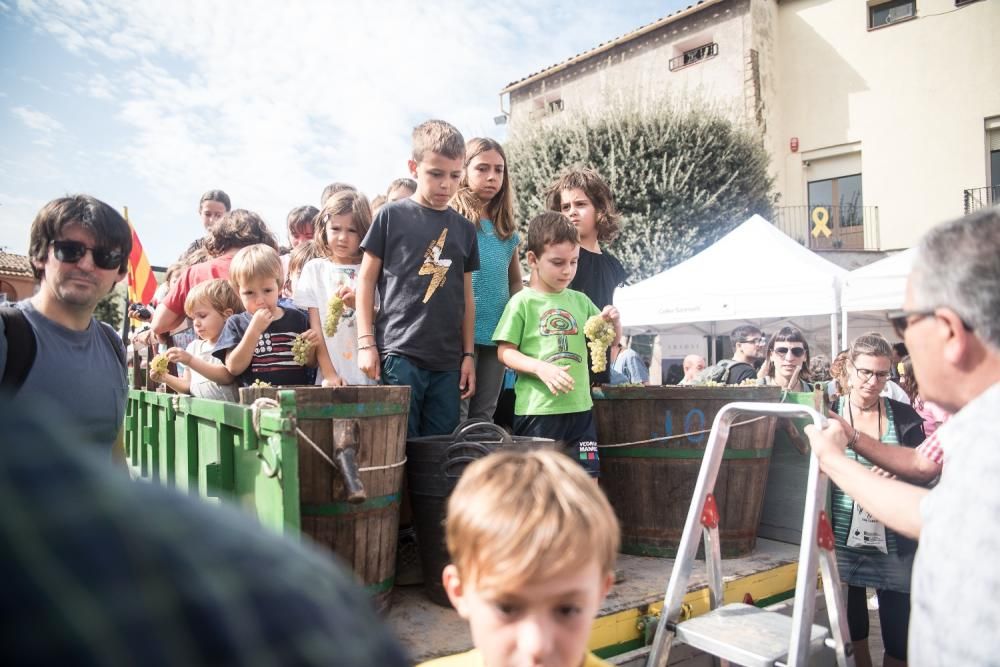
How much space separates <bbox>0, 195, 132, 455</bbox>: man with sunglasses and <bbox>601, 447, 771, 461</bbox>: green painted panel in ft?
8.72

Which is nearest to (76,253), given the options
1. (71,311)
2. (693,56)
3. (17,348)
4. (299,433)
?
(71,311)

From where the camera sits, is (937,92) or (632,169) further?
(937,92)

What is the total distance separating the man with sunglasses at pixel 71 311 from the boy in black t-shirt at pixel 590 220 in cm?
279

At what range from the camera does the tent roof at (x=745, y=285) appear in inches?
350

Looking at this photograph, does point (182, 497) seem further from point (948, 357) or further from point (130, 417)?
point (130, 417)

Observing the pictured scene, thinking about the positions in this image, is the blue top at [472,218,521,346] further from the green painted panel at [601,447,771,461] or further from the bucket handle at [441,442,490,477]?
the bucket handle at [441,442,490,477]

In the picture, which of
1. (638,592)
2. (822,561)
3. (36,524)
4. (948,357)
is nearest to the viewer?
(36,524)

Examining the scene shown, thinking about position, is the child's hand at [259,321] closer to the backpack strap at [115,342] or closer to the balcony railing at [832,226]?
the backpack strap at [115,342]

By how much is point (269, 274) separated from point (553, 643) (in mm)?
2974

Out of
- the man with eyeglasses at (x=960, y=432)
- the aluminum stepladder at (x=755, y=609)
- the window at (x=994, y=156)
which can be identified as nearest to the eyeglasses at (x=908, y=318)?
the man with eyeglasses at (x=960, y=432)

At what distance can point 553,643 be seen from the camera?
1.38 m

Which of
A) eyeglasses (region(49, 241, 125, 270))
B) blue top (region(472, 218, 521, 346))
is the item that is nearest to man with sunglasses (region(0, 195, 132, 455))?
eyeglasses (region(49, 241, 125, 270))

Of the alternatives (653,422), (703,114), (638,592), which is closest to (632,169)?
(703,114)

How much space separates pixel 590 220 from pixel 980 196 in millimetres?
19208
